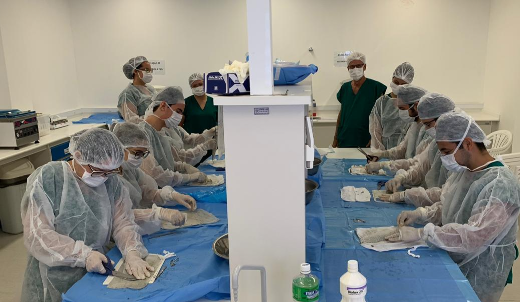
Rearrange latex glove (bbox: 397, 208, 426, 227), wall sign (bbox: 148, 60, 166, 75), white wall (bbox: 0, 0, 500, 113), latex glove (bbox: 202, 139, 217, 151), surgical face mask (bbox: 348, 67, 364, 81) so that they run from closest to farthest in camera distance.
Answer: latex glove (bbox: 397, 208, 426, 227)
latex glove (bbox: 202, 139, 217, 151)
surgical face mask (bbox: 348, 67, 364, 81)
white wall (bbox: 0, 0, 500, 113)
wall sign (bbox: 148, 60, 166, 75)

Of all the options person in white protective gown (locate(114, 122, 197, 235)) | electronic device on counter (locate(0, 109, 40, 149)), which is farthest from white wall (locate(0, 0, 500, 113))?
person in white protective gown (locate(114, 122, 197, 235))

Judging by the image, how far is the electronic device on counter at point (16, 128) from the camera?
138 inches

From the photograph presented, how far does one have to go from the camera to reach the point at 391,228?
1.99m

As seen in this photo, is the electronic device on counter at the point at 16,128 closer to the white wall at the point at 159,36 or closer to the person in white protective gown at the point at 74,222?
the white wall at the point at 159,36

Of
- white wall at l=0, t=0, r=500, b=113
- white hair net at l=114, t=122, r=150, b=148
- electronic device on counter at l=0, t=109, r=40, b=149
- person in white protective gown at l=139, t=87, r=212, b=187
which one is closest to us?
white hair net at l=114, t=122, r=150, b=148

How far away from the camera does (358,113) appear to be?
13.0ft

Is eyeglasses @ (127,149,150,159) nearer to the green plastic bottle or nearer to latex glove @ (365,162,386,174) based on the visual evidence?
the green plastic bottle

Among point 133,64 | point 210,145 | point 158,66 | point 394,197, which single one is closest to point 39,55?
point 158,66

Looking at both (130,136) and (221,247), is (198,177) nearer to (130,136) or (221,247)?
(130,136)

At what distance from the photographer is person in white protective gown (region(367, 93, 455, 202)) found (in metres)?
2.34

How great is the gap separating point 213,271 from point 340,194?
112 centimetres

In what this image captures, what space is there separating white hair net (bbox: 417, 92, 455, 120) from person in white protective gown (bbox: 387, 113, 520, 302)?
0.49m

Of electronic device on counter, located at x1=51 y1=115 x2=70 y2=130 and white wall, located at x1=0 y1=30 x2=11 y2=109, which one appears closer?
white wall, located at x1=0 y1=30 x2=11 y2=109

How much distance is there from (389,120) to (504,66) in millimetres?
1997
